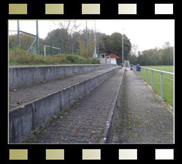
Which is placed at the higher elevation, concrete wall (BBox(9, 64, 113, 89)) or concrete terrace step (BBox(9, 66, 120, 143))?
concrete wall (BBox(9, 64, 113, 89))

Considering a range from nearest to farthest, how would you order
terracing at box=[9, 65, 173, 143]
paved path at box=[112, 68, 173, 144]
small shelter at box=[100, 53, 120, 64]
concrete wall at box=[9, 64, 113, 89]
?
terracing at box=[9, 65, 173, 143] < paved path at box=[112, 68, 173, 144] < concrete wall at box=[9, 64, 113, 89] < small shelter at box=[100, 53, 120, 64]

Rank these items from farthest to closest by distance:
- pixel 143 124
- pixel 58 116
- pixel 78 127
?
pixel 143 124 → pixel 58 116 → pixel 78 127

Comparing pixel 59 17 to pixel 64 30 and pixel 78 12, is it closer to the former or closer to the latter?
pixel 78 12

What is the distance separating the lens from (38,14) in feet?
7.11

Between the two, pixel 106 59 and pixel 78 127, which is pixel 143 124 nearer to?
pixel 78 127

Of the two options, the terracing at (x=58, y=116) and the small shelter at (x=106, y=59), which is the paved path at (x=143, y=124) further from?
the small shelter at (x=106, y=59)

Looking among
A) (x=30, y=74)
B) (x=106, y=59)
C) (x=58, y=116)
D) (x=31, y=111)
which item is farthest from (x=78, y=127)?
(x=106, y=59)

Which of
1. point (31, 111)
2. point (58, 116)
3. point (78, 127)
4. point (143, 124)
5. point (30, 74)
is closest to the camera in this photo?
point (31, 111)

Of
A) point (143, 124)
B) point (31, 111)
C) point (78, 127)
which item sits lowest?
point (143, 124)

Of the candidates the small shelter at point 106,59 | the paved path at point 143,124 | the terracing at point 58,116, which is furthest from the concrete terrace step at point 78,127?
the small shelter at point 106,59

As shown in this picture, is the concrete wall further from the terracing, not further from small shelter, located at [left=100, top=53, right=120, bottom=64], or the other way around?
small shelter, located at [left=100, top=53, right=120, bottom=64]

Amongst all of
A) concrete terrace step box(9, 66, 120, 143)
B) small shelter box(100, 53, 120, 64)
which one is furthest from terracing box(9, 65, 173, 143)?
small shelter box(100, 53, 120, 64)

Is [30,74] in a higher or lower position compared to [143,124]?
higher
